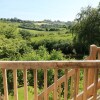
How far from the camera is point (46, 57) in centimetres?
1056

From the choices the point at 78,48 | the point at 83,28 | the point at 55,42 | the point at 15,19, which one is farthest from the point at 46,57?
the point at 15,19

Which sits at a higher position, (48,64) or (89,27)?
(48,64)

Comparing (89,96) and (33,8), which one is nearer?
(89,96)

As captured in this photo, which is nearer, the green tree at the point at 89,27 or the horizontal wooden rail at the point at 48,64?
the horizontal wooden rail at the point at 48,64

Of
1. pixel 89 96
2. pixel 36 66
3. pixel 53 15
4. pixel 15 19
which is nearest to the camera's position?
pixel 36 66

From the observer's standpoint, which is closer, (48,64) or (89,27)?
(48,64)

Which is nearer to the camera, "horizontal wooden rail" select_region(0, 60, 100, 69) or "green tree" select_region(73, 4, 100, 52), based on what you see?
"horizontal wooden rail" select_region(0, 60, 100, 69)

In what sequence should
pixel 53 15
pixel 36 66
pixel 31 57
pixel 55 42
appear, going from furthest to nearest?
pixel 53 15
pixel 55 42
pixel 31 57
pixel 36 66

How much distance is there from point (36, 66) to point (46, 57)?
868 centimetres

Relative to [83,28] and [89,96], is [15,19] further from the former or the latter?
[89,96]

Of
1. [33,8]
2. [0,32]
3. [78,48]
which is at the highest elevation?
[33,8]

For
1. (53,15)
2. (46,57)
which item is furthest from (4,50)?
(53,15)

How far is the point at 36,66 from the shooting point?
6.18 ft

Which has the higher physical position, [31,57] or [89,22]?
[89,22]
